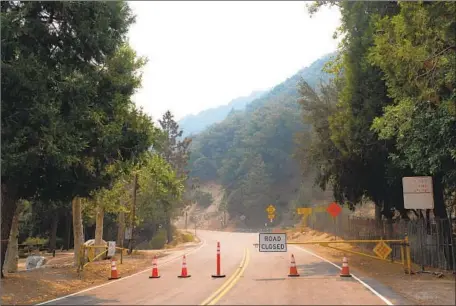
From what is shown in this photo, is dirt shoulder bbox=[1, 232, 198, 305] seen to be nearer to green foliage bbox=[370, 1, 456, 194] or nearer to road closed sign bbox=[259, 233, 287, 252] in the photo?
road closed sign bbox=[259, 233, 287, 252]

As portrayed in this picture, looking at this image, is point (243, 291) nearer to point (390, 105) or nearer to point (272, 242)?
point (272, 242)

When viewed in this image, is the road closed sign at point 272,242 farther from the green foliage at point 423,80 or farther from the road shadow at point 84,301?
the road shadow at point 84,301

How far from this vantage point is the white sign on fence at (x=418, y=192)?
645 inches

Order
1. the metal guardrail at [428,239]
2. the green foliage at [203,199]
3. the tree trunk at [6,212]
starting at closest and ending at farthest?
the tree trunk at [6,212]
the metal guardrail at [428,239]
the green foliage at [203,199]

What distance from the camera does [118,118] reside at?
59.5 feet

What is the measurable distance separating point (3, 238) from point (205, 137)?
5677 inches

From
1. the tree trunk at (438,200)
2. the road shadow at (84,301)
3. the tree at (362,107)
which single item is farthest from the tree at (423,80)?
the road shadow at (84,301)

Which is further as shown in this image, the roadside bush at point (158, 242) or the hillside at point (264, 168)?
the hillside at point (264, 168)

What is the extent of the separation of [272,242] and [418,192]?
5635 mm

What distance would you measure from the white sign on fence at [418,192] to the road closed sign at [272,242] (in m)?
4.72

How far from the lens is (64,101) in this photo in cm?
1559

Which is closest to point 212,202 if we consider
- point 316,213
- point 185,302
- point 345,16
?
point 316,213

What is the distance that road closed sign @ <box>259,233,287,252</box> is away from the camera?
18188mm

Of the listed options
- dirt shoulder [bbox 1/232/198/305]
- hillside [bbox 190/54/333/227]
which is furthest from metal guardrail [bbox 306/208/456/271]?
hillside [bbox 190/54/333/227]
